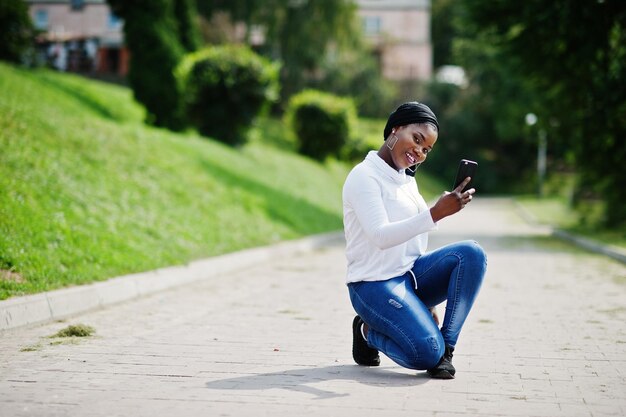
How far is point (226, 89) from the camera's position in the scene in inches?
997

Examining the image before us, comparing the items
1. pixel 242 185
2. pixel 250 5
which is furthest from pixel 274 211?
pixel 250 5

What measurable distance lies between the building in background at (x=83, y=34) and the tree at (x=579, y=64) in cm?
3269

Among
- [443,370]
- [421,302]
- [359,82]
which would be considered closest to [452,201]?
[421,302]

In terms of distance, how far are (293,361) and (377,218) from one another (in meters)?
1.40

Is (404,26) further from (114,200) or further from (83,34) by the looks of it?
(114,200)

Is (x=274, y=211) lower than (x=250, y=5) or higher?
lower

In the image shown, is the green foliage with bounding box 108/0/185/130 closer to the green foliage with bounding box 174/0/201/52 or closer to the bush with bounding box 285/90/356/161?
the green foliage with bounding box 174/0/201/52

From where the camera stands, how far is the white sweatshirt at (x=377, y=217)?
18.3 feet

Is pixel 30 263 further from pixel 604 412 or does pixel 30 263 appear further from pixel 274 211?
pixel 274 211

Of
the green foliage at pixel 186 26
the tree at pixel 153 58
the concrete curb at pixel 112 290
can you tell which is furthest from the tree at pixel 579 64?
the green foliage at pixel 186 26

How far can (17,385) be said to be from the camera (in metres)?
5.41

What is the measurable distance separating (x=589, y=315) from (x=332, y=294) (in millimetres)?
3002

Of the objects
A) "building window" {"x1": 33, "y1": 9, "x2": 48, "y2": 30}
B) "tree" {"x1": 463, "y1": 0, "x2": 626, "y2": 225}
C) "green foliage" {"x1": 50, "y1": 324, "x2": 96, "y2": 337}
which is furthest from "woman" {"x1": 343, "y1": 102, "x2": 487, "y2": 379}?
"building window" {"x1": 33, "y1": 9, "x2": 48, "y2": 30}

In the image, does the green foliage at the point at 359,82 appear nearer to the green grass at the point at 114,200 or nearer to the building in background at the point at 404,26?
the building in background at the point at 404,26
